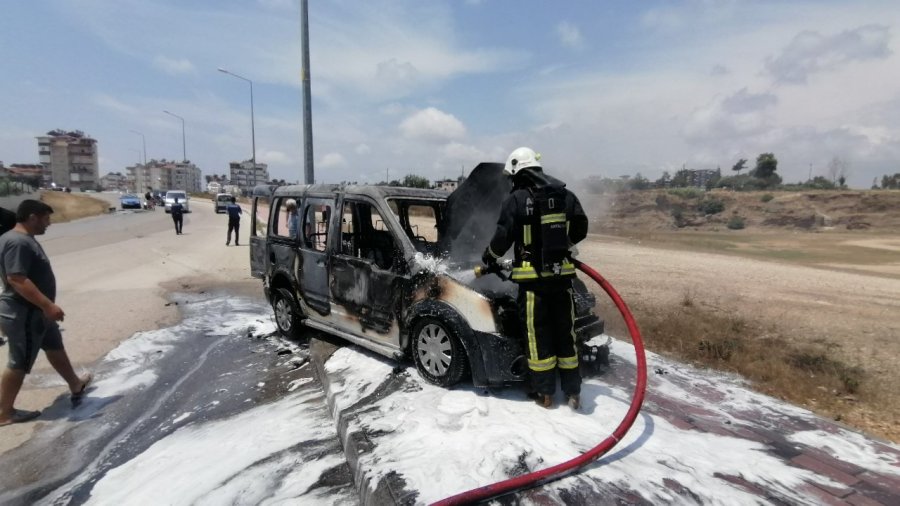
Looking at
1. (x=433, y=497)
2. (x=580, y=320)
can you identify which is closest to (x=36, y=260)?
(x=433, y=497)

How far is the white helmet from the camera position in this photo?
3.58 m

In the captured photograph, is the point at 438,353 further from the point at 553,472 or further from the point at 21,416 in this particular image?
the point at 21,416

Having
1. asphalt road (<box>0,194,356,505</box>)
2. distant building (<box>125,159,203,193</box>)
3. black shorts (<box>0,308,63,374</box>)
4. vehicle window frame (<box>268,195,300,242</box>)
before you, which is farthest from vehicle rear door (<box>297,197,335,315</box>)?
distant building (<box>125,159,203,193</box>)

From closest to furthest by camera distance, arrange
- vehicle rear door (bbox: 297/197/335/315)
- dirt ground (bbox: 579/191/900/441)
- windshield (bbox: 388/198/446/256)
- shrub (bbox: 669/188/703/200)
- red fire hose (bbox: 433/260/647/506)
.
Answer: red fire hose (bbox: 433/260/647/506) < windshield (bbox: 388/198/446/256) < vehicle rear door (bbox: 297/197/335/315) < dirt ground (bbox: 579/191/900/441) < shrub (bbox: 669/188/703/200)

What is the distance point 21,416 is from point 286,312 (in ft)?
8.55

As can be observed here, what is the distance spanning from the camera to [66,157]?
463ft

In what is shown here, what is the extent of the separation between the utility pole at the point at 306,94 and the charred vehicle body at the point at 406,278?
4374mm

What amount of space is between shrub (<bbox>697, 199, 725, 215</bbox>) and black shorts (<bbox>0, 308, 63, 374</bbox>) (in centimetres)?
3988

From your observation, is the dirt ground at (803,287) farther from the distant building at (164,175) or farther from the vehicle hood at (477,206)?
the distant building at (164,175)

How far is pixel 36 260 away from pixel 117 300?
16.0 feet

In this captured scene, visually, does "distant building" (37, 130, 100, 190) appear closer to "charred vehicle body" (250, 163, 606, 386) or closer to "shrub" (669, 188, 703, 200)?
"shrub" (669, 188, 703, 200)

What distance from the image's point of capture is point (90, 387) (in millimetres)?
4910

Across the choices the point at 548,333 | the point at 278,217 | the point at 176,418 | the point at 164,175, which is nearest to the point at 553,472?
the point at 548,333

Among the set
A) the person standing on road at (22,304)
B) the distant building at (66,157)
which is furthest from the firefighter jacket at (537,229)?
the distant building at (66,157)
